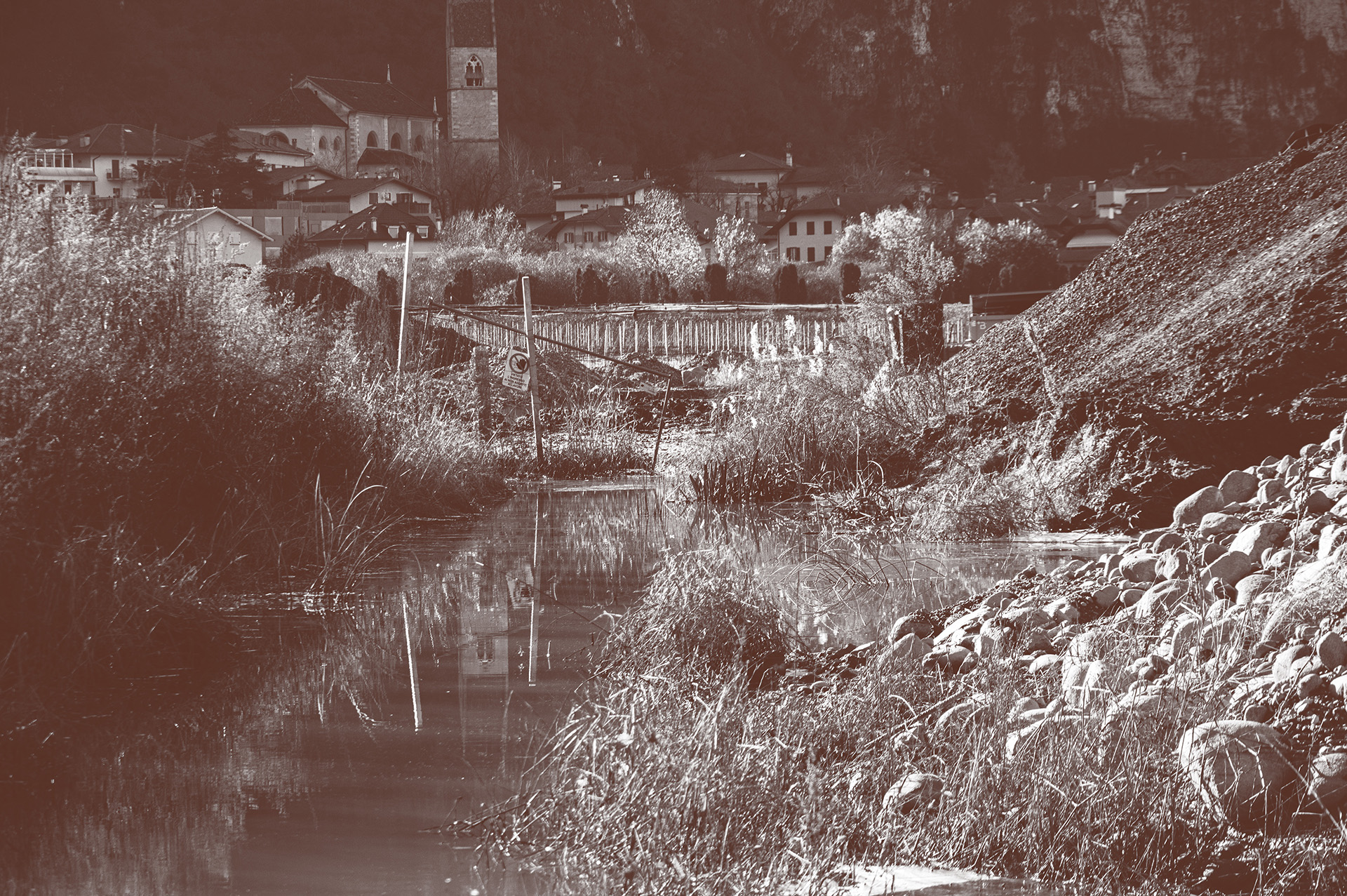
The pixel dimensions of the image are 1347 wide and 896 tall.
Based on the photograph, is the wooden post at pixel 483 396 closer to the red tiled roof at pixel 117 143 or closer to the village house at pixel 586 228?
the village house at pixel 586 228

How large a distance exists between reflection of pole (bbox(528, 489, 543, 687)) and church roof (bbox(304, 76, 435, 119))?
123m

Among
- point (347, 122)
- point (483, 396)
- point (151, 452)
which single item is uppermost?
point (347, 122)

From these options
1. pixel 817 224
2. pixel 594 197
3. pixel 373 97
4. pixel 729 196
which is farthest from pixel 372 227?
pixel 373 97

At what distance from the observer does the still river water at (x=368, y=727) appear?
541 centimetres

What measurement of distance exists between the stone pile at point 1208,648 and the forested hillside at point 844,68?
129837 millimetres

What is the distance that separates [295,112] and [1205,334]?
404 ft

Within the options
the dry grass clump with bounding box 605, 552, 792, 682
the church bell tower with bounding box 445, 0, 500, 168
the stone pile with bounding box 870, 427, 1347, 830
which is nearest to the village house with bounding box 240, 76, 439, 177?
the church bell tower with bounding box 445, 0, 500, 168

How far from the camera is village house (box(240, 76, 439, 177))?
12650 cm

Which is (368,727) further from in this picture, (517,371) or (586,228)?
(586,228)

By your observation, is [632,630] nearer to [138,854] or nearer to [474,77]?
[138,854]

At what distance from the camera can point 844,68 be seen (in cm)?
16200

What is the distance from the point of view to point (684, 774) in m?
5.13

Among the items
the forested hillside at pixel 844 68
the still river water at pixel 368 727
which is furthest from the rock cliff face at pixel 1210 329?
the forested hillside at pixel 844 68

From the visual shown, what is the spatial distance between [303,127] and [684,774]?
127923mm
